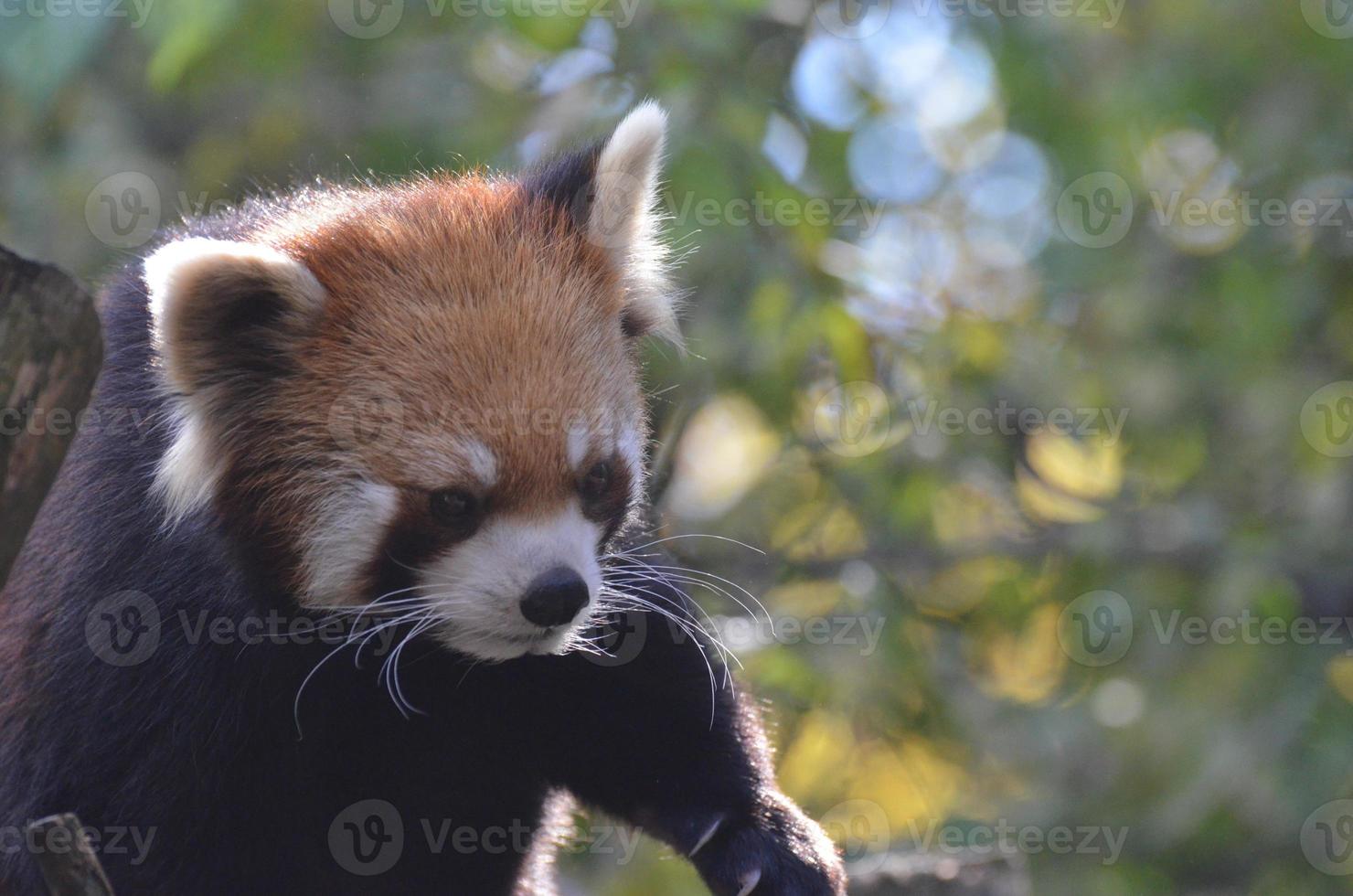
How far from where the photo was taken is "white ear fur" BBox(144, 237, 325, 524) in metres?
2.68

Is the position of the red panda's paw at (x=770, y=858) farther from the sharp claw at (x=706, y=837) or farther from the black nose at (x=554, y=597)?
the black nose at (x=554, y=597)

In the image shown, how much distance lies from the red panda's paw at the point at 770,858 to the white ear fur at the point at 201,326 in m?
1.44

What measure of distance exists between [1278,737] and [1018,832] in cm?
117

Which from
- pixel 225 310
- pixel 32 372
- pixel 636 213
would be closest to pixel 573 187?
pixel 636 213

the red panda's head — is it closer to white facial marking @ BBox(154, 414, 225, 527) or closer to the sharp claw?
white facial marking @ BBox(154, 414, 225, 527)

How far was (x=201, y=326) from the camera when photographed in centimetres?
277

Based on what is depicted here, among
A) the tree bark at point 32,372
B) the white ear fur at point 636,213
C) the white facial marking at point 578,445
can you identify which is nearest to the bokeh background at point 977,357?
the white ear fur at point 636,213

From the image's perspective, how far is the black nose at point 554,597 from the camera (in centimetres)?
272

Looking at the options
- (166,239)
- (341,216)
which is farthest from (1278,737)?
(166,239)

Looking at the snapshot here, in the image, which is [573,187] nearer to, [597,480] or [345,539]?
[597,480]

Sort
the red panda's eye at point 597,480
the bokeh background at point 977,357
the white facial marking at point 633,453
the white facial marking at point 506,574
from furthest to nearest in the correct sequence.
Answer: the bokeh background at point 977,357
the white facial marking at point 633,453
the red panda's eye at point 597,480
the white facial marking at point 506,574

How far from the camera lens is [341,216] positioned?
3.12 metres

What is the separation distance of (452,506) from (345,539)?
247 millimetres

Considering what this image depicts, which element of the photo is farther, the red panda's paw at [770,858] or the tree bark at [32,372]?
the red panda's paw at [770,858]
